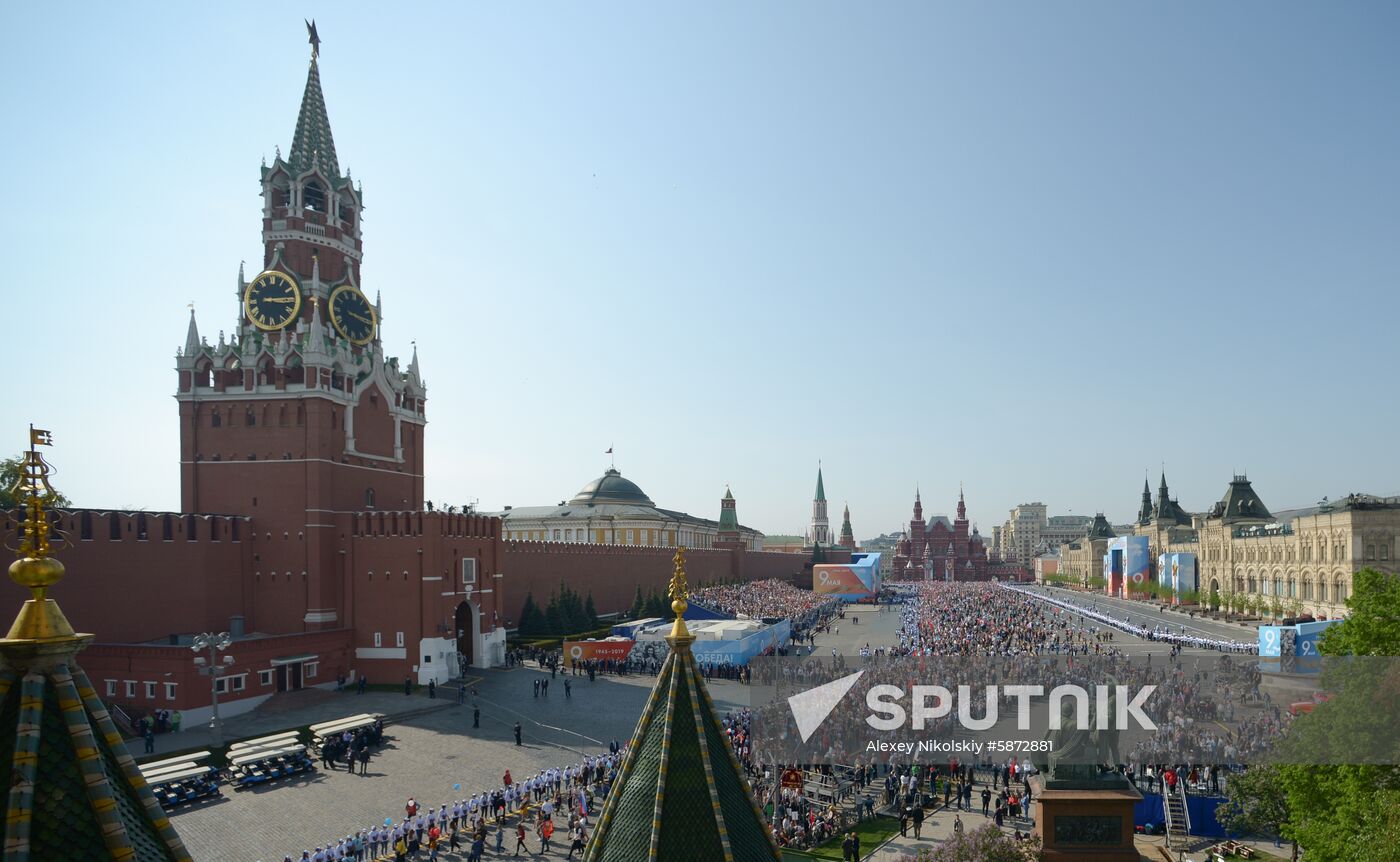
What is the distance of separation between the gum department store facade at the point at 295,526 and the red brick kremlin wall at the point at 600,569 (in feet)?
24.1

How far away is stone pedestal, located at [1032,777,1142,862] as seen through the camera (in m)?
10.6

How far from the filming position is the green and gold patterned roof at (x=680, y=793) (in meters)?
5.97

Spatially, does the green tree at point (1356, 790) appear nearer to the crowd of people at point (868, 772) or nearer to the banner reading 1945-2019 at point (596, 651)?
the crowd of people at point (868, 772)

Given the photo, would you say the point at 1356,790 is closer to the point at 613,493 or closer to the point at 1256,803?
the point at 1256,803

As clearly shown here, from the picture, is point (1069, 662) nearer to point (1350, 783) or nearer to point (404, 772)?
point (1350, 783)

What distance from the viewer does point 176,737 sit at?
2648 centimetres

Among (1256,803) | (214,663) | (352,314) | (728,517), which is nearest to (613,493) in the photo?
(728,517)

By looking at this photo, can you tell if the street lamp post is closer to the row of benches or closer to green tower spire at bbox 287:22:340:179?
the row of benches

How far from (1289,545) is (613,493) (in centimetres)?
6196

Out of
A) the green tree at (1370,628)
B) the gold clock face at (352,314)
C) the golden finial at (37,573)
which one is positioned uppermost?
the gold clock face at (352,314)

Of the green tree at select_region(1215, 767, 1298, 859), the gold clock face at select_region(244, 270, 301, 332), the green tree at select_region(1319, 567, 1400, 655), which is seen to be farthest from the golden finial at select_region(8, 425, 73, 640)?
the gold clock face at select_region(244, 270, 301, 332)

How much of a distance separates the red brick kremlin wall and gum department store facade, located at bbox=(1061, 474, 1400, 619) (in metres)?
42.4

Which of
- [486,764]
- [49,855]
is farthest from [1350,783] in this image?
[486,764]

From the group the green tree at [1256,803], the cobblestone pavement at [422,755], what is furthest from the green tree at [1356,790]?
the cobblestone pavement at [422,755]
